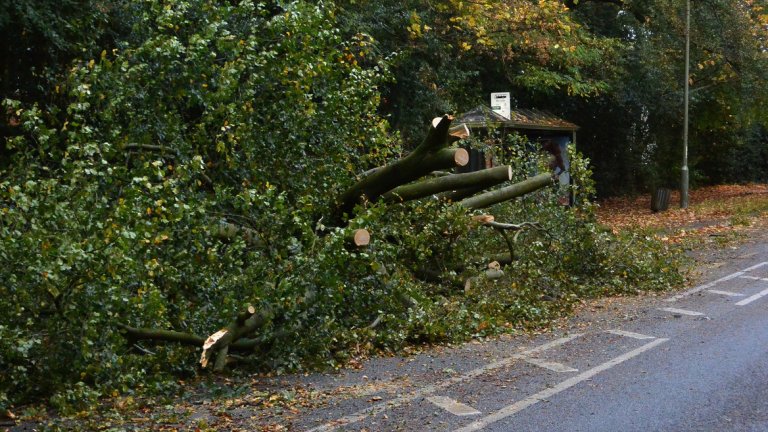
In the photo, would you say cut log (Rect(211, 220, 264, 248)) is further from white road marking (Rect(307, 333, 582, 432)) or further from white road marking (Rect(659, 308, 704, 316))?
white road marking (Rect(659, 308, 704, 316))

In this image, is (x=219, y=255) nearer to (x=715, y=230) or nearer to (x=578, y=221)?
(x=578, y=221)

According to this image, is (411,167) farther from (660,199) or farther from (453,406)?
(660,199)

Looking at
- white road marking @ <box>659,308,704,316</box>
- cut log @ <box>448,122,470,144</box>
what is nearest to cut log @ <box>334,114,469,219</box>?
cut log @ <box>448,122,470,144</box>

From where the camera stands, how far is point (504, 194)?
34.9 ft

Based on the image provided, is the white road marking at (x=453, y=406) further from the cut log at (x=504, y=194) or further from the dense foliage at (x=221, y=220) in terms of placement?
the cut log at (x=504, y=194)

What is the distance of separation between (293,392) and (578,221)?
226 inches

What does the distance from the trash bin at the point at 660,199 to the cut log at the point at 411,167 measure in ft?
55.3

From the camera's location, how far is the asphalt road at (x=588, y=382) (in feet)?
18.6

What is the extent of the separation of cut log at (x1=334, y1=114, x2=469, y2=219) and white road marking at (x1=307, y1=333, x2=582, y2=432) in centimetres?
180

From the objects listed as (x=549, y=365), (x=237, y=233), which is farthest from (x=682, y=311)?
(x=237, y=233)

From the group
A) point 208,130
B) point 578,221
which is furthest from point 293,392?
point 578,221

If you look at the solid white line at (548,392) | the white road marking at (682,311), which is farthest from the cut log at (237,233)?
the white road marking at (682,311)

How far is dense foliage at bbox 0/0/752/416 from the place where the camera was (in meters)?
6.11

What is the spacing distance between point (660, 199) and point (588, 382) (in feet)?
60.0
